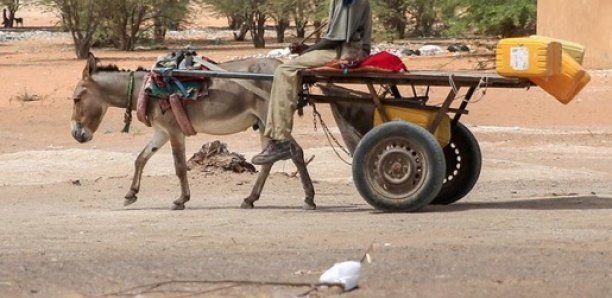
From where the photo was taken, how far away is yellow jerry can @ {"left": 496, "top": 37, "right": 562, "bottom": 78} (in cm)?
1016

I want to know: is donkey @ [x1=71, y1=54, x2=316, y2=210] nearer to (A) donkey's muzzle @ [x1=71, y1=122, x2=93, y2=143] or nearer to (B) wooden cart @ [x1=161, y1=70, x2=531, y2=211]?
(A) donkey's muzzle @ [x1=71, y1=122, x2=93, y2=143]

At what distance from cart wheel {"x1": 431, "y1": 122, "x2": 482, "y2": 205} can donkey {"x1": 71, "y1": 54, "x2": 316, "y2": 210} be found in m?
1.31

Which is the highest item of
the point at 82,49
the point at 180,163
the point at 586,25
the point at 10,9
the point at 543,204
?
the point at 586,25

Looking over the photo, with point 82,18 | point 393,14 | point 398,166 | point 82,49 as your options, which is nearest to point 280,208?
point 398,166

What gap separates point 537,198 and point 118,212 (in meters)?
4.12

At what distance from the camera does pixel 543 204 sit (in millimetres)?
11555

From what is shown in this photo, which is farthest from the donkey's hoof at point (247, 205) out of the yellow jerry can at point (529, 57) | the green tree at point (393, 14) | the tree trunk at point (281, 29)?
the tree trunk at point (281, 29)

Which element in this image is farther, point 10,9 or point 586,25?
point 10,9

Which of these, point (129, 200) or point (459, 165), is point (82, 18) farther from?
point (459, 165)

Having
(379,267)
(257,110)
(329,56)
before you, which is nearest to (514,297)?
(379,267)

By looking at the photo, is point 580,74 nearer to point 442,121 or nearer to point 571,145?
point 442,121

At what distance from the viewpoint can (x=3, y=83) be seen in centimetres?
3064

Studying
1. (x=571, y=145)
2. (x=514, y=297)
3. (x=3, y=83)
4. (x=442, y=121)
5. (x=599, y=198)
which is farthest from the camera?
(x=3, y=83)

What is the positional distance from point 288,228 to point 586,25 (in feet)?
61.9
